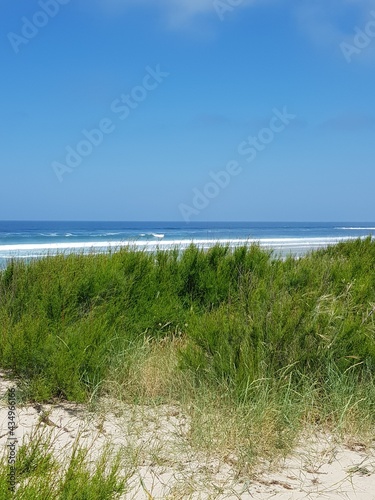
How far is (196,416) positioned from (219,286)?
3679 mm

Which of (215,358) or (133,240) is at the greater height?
(133,240)

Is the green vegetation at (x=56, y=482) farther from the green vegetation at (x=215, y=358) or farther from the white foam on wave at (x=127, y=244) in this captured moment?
the white foam on wave at (x=127, y=244)

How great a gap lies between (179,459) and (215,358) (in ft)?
4.29

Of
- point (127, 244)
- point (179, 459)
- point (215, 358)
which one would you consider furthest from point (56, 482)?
point (127, 244)

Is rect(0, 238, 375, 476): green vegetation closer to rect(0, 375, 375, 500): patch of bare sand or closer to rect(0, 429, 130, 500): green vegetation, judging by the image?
rect(0, 375, 375, 500): patch of bare sand

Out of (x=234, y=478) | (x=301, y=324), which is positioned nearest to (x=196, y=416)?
(x=234, y=478)

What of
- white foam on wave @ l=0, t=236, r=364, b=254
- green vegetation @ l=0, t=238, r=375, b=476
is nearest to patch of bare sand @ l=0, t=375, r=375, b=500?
green vegetation @ l=0, t=238, r=375, b=476

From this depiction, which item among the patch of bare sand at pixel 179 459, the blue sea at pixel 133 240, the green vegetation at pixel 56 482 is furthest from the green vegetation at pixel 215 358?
the blue sea at pixel 133 240

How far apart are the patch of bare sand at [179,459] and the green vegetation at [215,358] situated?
124 millimetres

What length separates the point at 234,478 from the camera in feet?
12.1

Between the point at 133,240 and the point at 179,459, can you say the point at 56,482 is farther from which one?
the point at 133,240

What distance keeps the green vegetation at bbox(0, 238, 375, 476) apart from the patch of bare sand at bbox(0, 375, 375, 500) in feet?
0.41

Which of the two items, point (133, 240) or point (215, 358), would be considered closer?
point (215, 358)

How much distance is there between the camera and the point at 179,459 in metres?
3.90
